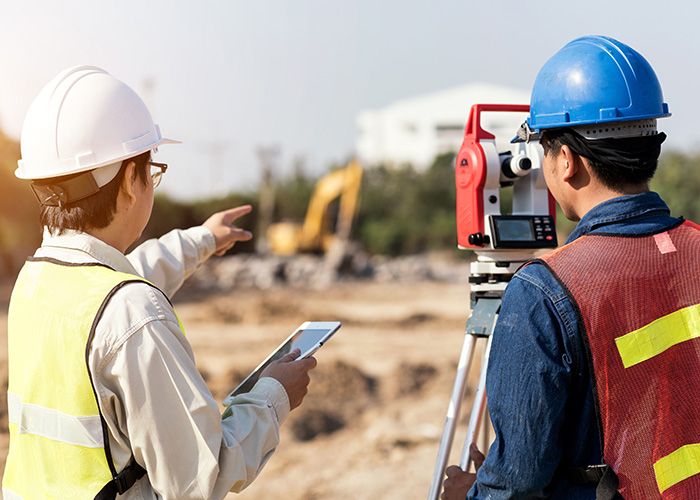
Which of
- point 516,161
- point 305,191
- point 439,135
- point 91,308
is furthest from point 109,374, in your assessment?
point 439,135

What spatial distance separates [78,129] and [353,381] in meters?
6.11

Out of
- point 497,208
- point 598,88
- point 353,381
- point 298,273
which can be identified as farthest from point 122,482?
point 298,273

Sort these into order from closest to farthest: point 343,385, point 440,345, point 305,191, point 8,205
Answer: point 343,385, point 440,345, point 8,205, point 305,191

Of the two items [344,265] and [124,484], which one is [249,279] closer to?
[344,265]

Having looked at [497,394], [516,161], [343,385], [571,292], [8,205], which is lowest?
[343,385]

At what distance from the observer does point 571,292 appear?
137cm

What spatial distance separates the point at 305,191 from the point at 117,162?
2367cm

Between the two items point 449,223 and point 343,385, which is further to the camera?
point 449,223

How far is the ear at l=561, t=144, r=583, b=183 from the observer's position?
1510 mm

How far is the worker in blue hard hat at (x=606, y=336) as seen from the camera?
1.36 metres

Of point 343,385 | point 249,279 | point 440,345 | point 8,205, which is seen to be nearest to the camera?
point 343,385

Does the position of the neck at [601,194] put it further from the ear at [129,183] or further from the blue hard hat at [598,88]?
the ear at [129,183]

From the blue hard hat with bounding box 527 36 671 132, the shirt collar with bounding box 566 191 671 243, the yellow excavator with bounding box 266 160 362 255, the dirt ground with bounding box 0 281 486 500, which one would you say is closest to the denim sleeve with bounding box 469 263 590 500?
the shirt collar with bounding box 566 191 671 243

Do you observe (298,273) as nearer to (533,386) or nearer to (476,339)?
(476,339)
